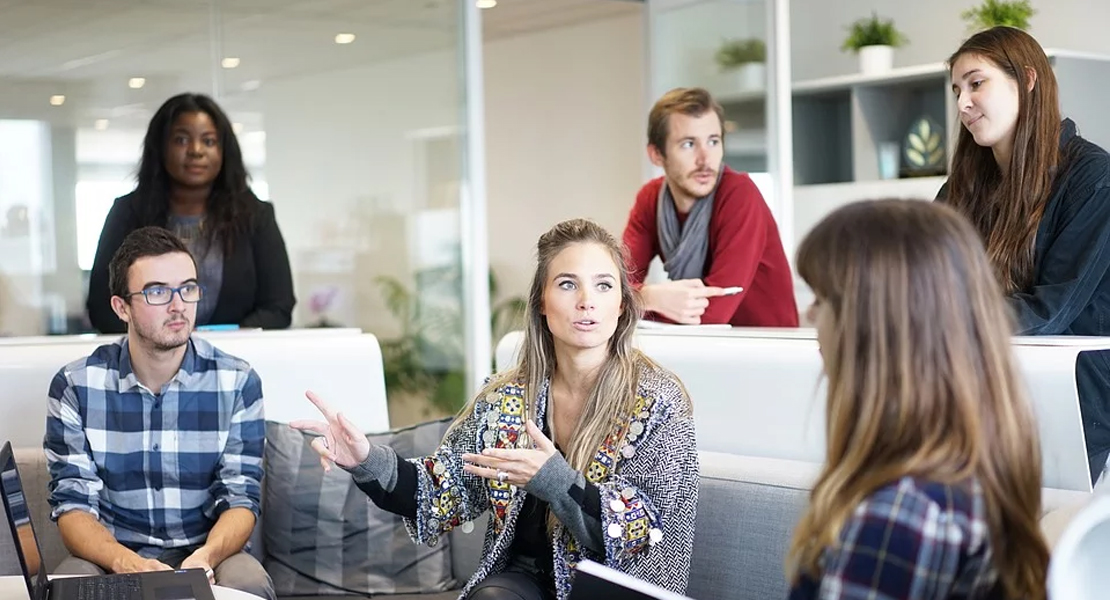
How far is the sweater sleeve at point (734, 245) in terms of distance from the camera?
3143 mm

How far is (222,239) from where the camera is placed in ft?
12.7

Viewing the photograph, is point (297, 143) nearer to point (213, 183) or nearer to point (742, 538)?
point (213, 183)

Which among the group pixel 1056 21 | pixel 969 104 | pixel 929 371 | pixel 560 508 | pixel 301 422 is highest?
pixel 1056 21

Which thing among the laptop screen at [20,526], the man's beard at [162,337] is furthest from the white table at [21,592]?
the man's beard at [162,337]

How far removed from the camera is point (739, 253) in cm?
318

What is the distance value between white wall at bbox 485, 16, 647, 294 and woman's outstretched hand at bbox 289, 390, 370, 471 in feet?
16.9

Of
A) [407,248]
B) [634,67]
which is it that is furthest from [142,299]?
[634,67]

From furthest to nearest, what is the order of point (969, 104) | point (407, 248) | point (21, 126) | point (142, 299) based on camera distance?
point (407, 248) < point (21, 126) < point (142, 299) < point (969, 104)

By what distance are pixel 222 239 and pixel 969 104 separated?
2.33m

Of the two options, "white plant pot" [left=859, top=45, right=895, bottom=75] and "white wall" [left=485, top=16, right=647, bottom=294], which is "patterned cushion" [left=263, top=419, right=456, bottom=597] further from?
"white wall" [left=485, top=16, right=647, bottom=294]

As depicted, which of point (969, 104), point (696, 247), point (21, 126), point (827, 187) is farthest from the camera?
point (827, 187)

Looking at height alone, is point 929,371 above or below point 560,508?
above

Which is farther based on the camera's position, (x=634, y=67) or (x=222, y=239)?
(x=634, y=67)

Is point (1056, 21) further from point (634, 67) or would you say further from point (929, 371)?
point (929, 371)
